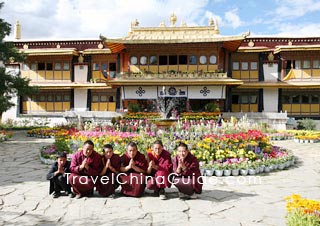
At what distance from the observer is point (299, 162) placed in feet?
34.3

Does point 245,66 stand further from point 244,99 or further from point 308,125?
point 308,125

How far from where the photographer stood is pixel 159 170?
6.34 meters

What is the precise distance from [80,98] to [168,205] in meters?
22.5

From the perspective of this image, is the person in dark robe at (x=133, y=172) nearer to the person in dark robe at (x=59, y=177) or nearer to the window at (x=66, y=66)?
the person in dark robe at (x=59, y=177)

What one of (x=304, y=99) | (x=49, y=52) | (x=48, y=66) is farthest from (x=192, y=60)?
(x=48, y=66)

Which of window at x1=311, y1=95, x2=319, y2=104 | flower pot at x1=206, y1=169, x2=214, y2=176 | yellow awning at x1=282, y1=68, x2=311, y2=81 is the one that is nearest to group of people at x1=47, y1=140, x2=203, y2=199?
flower pot at x1=206, y1=169, x2=214, y2=176

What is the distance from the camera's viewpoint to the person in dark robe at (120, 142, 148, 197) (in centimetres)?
634

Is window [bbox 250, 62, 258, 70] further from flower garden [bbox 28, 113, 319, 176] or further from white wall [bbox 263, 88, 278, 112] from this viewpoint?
flower garden [bbox 28, 113, 319, 176]

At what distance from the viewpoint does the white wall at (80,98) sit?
27.0 m

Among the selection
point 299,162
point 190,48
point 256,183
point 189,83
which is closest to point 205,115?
point 189,83

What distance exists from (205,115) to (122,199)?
15.8m

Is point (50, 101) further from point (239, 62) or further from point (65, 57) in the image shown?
point (239, 62)

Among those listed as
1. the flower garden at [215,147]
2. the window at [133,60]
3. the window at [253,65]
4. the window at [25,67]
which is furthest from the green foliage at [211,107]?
the window at [25,67]

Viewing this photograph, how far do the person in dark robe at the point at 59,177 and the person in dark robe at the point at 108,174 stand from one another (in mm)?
627
